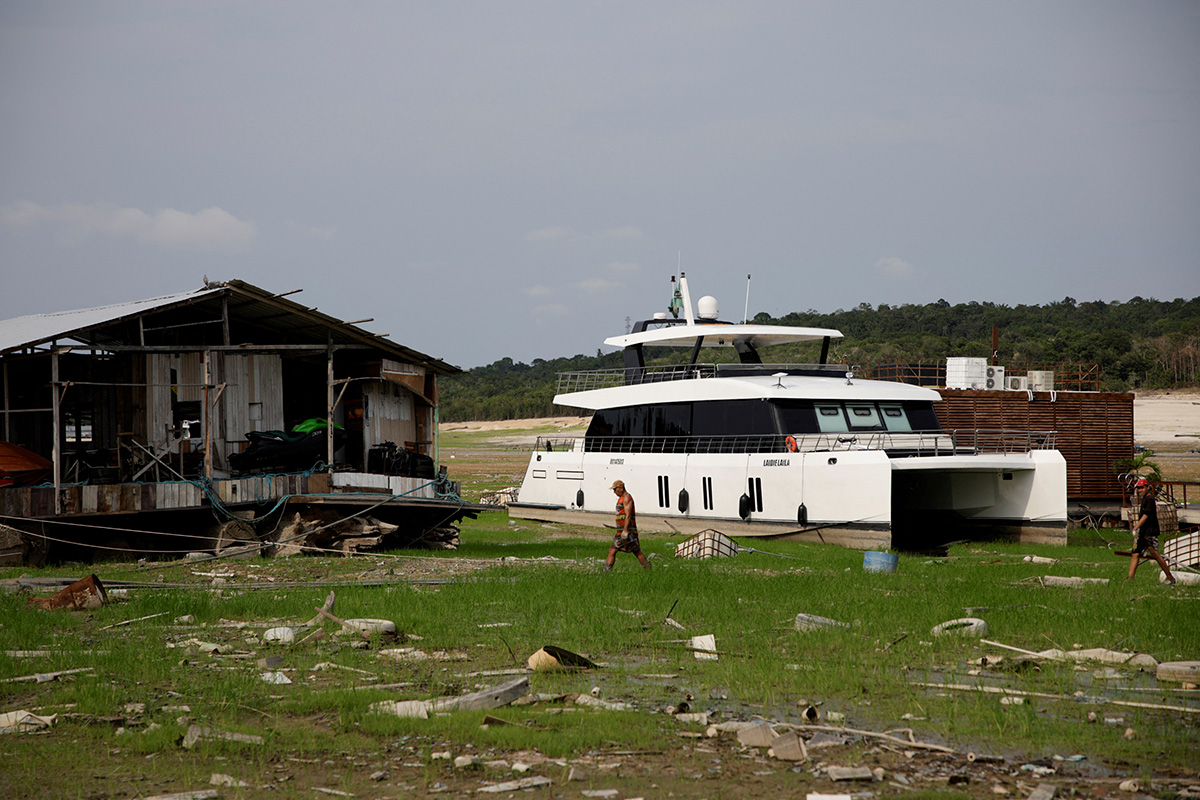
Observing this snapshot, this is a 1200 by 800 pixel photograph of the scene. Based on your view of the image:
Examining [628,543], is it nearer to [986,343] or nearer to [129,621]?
[129,621]

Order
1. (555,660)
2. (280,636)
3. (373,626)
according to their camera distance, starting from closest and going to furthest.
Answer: (555,660) → (280,636) → (373,626)

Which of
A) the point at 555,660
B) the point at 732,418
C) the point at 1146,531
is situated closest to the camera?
the point at 555,660

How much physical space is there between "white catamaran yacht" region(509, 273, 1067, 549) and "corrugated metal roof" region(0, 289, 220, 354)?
11.1 metres

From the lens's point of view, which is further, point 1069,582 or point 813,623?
point 1069,582

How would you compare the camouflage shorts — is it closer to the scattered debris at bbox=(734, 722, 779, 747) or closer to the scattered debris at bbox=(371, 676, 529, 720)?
the scattered debris at bbox=(371, 676, 529, 720)

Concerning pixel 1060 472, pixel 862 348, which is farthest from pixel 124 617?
pixel 862 348

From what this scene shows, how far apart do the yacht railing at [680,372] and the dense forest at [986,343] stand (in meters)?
28.7

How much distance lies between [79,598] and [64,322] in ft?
30.0

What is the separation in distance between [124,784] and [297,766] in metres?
0.94

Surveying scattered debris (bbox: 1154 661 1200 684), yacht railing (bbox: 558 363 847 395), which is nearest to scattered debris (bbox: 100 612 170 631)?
scattered debris (bbox: 1154 661 1200 684)

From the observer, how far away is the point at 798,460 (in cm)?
2100

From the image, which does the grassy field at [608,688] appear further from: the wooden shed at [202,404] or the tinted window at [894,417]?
the tinted window at [894,417]

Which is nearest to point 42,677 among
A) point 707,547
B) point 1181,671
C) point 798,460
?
point 1181,671

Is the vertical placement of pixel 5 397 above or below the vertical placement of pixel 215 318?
below
